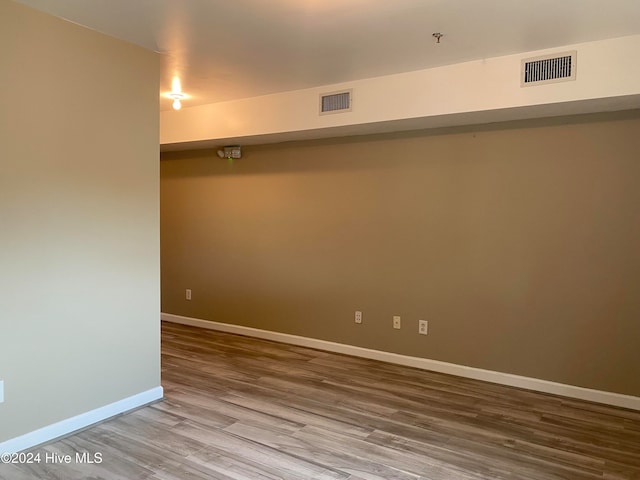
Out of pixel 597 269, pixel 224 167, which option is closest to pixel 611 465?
pixel 597 269

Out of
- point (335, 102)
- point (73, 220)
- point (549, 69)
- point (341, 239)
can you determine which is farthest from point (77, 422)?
point (549, 69)

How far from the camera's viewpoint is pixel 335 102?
13.3 feet

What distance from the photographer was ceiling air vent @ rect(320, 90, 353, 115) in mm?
3992

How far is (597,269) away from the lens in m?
3.50

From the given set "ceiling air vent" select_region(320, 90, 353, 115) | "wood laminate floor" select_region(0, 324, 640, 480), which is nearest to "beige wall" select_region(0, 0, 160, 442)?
"wood laminate floor" select_region(0, 324, 640, 480)

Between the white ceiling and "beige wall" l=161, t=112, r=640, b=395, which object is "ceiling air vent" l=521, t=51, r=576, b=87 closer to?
the white ceiling

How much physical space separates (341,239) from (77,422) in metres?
2.65

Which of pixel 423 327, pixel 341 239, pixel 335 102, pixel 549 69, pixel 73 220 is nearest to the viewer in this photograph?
pixel 73 220

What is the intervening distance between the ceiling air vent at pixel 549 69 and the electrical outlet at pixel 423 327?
2059mm

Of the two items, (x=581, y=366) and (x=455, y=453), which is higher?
(x=581, y=366)

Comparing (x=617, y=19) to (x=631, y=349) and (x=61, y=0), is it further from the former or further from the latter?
(x=61, y=0)

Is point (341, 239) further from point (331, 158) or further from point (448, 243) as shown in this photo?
point (448, 243)

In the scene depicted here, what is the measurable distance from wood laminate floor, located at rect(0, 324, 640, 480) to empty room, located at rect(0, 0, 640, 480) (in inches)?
0.8

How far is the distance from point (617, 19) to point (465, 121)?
1275mm
